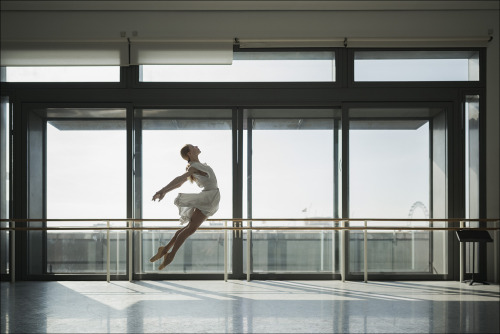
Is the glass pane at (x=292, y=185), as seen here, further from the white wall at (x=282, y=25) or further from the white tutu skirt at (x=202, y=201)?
the white tutu skirt at (x=202, y=201)

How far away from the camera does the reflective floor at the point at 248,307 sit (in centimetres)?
502

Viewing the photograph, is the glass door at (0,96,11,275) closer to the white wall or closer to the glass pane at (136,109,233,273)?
the white wall

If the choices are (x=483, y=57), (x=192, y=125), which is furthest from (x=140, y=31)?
(x=483, y=57)

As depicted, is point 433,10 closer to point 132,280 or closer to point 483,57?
point 483,57

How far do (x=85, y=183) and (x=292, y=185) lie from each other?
2.53 meters

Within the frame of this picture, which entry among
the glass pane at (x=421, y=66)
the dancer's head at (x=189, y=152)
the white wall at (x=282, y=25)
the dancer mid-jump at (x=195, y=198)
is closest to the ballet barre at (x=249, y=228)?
the white wall at (x=282, y=25)

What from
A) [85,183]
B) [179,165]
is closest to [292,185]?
[179,165]

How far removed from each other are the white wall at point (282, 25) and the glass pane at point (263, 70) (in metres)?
0.26

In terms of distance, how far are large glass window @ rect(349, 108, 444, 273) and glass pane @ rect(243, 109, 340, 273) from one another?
0.28 meters

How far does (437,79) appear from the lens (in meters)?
8.16

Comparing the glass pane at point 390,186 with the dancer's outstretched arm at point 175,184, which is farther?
the glass pane at point 390,186

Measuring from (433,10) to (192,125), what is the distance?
10.5 ft

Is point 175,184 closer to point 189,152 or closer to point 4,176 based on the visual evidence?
point 189,152

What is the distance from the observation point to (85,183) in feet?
27.1
